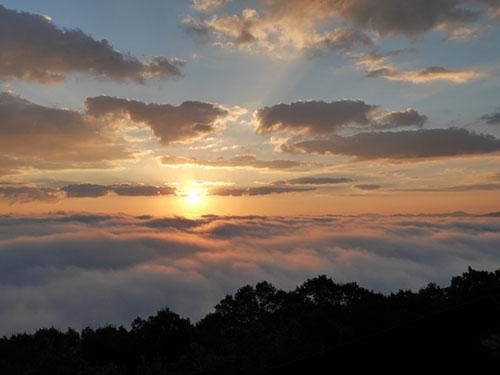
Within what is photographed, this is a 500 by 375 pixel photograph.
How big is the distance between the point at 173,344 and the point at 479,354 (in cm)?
6931

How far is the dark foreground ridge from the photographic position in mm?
8953

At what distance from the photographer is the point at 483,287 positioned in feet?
227

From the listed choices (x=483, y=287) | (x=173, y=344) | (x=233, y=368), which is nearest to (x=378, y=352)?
(x=233, y=368)

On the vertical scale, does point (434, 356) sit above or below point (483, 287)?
above

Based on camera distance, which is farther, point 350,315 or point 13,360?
point 350,315

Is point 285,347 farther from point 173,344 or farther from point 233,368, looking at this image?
point 173,344

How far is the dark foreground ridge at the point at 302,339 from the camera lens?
8953mm

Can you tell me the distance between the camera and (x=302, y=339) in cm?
6344

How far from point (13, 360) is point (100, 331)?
15.0m

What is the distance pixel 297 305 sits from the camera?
100 meters

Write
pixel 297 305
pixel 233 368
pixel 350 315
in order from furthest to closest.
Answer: pixel 297 305, pixel 350 315, pixel 233 368

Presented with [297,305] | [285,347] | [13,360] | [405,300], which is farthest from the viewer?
[297,305]

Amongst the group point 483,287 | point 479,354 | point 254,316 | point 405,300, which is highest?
point 479,354

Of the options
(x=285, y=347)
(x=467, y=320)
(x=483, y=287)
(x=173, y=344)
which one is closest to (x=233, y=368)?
(x=285, y=347)
